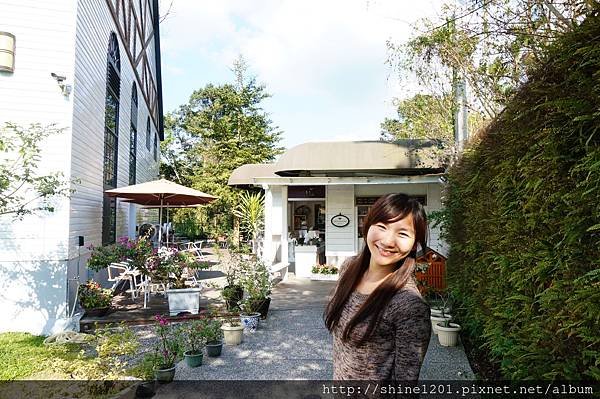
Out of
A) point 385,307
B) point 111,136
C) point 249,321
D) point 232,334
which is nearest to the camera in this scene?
point 385,307

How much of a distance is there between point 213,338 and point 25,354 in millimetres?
2358

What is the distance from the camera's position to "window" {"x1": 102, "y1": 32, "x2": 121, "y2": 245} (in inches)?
386

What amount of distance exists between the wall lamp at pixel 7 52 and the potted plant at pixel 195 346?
508cm

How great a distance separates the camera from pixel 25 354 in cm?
491

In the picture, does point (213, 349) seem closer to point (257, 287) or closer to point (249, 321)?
point (249, 321)

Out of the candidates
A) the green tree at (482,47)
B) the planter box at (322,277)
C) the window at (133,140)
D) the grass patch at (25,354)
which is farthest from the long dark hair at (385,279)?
the window at (133,140)

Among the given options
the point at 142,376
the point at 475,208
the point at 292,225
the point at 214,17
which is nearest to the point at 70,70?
the point at 142,376

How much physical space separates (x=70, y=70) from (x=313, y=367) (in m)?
6.10

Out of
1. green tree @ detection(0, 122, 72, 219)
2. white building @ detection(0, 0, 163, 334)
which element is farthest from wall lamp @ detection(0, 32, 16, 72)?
green tree @ detection(0, 122, 72, 219)

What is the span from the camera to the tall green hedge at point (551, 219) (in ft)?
6.27

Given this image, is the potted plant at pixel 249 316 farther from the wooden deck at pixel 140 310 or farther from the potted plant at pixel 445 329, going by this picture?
the potted plant at pixel 445 329

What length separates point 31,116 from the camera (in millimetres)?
6398

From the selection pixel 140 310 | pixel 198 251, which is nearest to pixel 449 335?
pixel 140 310

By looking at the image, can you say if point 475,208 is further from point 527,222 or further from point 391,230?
point 391,230
